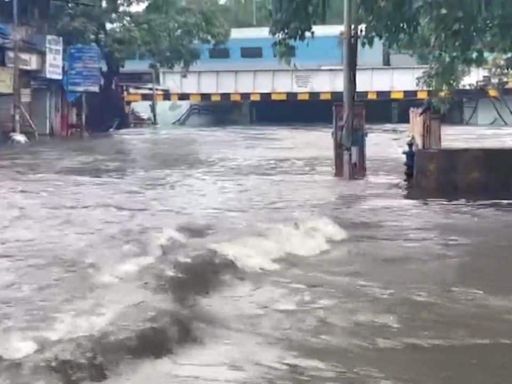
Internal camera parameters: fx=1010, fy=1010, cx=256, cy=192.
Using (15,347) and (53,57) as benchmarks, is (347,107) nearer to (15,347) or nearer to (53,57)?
(15,347)

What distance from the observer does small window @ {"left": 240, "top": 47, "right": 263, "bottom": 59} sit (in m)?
54.3

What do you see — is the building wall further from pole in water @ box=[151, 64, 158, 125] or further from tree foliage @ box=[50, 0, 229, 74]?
pole in water @ box=[151, 64, 158, 125]

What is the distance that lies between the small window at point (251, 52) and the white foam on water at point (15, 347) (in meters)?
48.3

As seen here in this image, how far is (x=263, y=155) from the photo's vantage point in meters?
25.6

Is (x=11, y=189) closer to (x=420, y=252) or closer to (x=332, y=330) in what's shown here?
(x=420, y=252)

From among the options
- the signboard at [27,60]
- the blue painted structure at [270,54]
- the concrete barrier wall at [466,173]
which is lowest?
the concrete barrier wall at [466,173]

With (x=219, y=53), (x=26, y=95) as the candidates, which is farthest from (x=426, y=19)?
(x=219, y=53)

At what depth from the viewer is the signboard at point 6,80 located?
31734 millimetres

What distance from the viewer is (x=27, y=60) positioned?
33.5 metres

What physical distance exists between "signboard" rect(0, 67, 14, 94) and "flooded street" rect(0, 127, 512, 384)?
1552 cm

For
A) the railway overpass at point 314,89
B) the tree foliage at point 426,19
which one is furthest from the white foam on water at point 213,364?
the railway overpass at point 314,89

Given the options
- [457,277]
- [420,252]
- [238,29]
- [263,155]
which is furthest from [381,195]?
[238,29]

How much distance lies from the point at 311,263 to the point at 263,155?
16.2m

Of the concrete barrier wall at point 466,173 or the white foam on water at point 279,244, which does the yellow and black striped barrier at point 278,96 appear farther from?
the white foam on water at point 279,244
